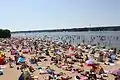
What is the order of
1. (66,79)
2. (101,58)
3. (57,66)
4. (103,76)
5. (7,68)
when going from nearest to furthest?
1. (66,79)
2. (103,76)
3. (7,68)
4. (57,66)
5. (101,58)

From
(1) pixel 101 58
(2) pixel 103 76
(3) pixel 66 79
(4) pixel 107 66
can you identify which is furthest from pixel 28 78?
(1) pixel 101 58

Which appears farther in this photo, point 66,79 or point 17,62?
point 17,62

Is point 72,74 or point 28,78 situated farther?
point 72,74

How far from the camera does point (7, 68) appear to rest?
23.6m

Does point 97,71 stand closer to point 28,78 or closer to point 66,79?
point 66,79

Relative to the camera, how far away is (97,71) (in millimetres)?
21062

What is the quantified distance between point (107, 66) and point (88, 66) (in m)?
2.25

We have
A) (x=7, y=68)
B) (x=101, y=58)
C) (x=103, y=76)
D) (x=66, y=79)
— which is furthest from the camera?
(x=101, y=58)

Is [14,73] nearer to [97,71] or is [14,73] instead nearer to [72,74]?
[72,74]

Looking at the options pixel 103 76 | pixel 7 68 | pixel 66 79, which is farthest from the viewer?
pixel 7 68

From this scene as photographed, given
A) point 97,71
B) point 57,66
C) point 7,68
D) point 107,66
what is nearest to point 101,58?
point 107,66

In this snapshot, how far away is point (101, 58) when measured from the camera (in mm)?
29359

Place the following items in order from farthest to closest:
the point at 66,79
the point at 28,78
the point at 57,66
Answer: the point at 57,66, the point at 66,79, the point at 28,78

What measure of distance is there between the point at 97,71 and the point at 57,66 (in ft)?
17.3
